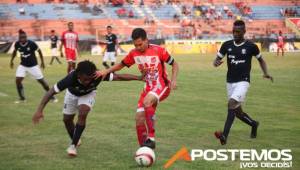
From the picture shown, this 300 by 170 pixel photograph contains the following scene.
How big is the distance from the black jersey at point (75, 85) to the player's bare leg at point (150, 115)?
29.3 inches

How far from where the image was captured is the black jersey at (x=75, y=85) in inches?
344

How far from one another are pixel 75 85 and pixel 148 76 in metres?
1.26

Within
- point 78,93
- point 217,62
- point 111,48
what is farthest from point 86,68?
point 111,48

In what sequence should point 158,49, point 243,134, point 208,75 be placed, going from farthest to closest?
point 208,75, point 243,134, point 158,49

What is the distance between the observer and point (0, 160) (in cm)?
883

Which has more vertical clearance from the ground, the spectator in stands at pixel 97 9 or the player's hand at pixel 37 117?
the player's hand at pixel 37 117

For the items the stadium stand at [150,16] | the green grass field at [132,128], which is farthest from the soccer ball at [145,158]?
the stadium stand at [150,16]

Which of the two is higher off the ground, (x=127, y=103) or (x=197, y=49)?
(x=127, y=103)

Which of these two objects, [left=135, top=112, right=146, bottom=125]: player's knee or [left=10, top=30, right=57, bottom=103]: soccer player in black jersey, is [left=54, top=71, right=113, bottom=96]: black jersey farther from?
[left=10, top=30, right=57, bottom=103]: soccer player in black jersey

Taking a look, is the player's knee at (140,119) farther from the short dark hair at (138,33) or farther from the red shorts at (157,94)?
the short dark hair at (138,33)

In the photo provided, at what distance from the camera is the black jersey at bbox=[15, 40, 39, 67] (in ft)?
55.2

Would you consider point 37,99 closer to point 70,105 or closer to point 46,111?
point 46,111

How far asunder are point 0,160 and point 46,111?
6121 millimetres

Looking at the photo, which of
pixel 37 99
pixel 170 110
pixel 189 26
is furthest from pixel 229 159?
pixel 189 26
